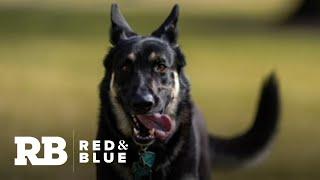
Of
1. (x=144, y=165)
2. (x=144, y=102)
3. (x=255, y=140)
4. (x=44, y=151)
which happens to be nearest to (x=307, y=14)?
(x=255, y=140)

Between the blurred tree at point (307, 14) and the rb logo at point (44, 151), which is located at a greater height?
the blurred tree at point (307, 14)

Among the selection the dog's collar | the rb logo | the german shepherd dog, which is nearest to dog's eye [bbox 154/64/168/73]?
the german shepherd dog

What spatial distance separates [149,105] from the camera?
16.0 ft

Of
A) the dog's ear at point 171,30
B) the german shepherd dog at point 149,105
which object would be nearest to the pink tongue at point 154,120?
the german shepherd dog at point 149,105

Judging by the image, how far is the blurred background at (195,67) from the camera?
7844 mm

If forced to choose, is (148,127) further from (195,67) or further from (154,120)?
(195,67)

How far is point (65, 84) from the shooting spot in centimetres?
1182

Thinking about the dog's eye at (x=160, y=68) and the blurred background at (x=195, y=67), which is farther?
the blurred background at (x=195, y=67)

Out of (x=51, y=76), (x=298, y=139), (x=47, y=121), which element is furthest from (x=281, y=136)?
(x=51, y=76)

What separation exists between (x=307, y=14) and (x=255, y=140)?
14489 mm

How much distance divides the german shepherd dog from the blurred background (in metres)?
1.38

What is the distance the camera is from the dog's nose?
4867 millimetres

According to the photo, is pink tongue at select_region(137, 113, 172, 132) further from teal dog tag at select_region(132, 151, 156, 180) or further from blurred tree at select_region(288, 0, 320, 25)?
blurred tree at select_region(288, 0, 320, 25)

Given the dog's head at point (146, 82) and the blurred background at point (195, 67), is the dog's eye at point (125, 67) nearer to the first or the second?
the dog's head at point (146, 82)
